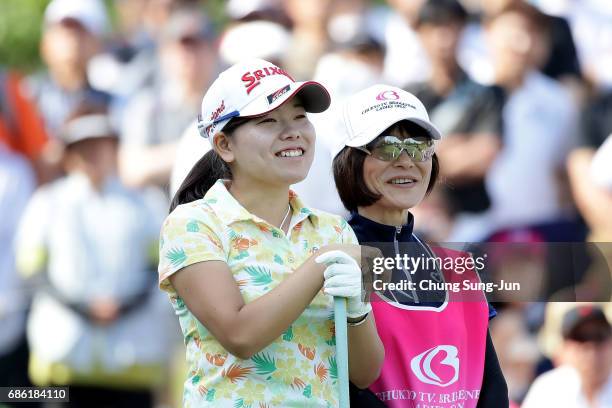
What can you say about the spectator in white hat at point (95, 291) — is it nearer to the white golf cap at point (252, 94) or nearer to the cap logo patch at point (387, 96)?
the cap logo patch at point (387, 96)

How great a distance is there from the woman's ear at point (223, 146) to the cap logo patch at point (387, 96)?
1.85 feet

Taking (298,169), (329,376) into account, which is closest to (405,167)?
(298,169)

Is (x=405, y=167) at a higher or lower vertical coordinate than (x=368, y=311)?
higher

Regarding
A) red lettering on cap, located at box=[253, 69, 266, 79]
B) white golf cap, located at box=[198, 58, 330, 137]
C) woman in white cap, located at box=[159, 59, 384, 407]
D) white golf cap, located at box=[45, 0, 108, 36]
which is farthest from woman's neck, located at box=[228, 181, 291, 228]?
white golf cap, located at box=[45, 0, 108, 36]

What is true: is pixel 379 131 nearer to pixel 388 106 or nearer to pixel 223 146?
pixel 388 106

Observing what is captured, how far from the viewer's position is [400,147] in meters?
3.30

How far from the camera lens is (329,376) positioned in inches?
112

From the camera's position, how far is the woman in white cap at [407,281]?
122 inches

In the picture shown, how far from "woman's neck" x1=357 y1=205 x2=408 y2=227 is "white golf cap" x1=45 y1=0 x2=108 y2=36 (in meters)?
4.11

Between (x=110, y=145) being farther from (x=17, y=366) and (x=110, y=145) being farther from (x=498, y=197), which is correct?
(x=498, y=197)

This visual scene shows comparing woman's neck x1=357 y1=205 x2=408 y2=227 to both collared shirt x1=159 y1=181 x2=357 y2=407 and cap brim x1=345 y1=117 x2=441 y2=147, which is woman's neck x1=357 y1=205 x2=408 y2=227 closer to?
cap brim x1=345 y1=117 x2=441 y2=147

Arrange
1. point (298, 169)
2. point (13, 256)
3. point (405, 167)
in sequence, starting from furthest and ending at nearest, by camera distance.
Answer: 1. point (13, 256)
2. point (405, 167)
3. point (298, 169)

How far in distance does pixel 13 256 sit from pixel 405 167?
155 inches

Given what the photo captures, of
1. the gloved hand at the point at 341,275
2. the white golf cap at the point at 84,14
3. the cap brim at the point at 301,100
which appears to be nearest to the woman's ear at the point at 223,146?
the cap brim at the point at 301,100
